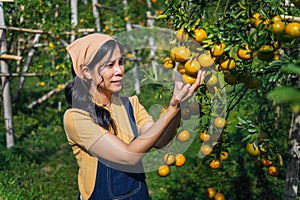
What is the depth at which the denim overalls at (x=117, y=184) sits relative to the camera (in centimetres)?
159

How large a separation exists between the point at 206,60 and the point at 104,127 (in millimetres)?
460

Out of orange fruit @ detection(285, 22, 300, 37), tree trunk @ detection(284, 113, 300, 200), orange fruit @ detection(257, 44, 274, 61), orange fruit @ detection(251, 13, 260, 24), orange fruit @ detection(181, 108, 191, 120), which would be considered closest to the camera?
orange fruit @ detection(285, 22, 300, 37)

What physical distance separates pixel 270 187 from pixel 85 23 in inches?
123

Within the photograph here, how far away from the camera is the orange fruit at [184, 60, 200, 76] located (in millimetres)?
1286

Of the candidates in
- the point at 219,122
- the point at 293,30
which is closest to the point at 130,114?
the point at 219,122

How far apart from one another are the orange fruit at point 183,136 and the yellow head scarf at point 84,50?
40 cm

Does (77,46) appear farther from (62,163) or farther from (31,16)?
(31,16)

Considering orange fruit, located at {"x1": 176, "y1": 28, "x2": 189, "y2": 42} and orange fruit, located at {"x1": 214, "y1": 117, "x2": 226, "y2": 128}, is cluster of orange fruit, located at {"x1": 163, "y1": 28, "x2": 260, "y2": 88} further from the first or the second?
orange fruit, located at {"x1": 214, "y1": 117, "x2": 226, "y2": 128}

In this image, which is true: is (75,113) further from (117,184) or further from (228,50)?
(228,50)

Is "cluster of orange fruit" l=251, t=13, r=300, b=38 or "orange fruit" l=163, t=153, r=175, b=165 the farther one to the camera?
"orange fruit" l=163, t=153, r=175, b=165

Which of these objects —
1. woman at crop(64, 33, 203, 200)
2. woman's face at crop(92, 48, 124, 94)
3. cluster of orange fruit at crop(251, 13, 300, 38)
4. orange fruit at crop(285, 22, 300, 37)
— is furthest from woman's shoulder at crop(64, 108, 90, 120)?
orange fruit at crop(285, 22, 300, 37)

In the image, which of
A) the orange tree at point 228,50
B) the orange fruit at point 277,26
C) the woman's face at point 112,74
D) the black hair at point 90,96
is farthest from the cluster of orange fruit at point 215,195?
the orange fruit at point 277,26

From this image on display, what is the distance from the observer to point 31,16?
15.4 feet

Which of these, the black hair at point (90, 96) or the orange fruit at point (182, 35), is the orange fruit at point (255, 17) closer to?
the orange fruit at point (182, 35)
